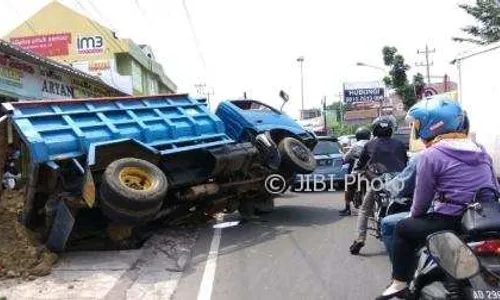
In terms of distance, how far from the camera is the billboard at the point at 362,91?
73188 millimetres

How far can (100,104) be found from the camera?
10938 mm

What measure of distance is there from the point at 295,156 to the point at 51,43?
119ft

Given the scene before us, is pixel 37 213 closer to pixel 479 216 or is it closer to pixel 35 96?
pixel 479 216

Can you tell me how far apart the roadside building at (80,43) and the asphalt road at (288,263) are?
101ft

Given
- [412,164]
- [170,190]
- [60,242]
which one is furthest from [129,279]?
[412,164]

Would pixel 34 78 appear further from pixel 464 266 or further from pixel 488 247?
pixel 464 266

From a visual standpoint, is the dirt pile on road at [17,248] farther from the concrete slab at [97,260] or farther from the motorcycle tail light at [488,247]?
the motorcycle tail light at [488,247]

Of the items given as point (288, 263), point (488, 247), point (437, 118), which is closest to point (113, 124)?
point (288, 263)

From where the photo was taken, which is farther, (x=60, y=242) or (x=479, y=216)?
(x=60, y=242)

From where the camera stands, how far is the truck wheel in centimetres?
1307

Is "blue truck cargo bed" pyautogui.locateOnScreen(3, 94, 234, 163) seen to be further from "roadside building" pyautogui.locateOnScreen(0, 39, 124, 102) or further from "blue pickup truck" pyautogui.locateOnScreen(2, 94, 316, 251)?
"roadside building" pyautogui.locateOnScreen(0, 39, 124, 102)

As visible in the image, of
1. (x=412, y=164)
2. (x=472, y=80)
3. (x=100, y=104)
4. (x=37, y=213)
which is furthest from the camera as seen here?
(x=472, y=80)

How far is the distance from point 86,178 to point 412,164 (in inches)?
200

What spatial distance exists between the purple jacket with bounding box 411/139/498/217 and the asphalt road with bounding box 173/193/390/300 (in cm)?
241
